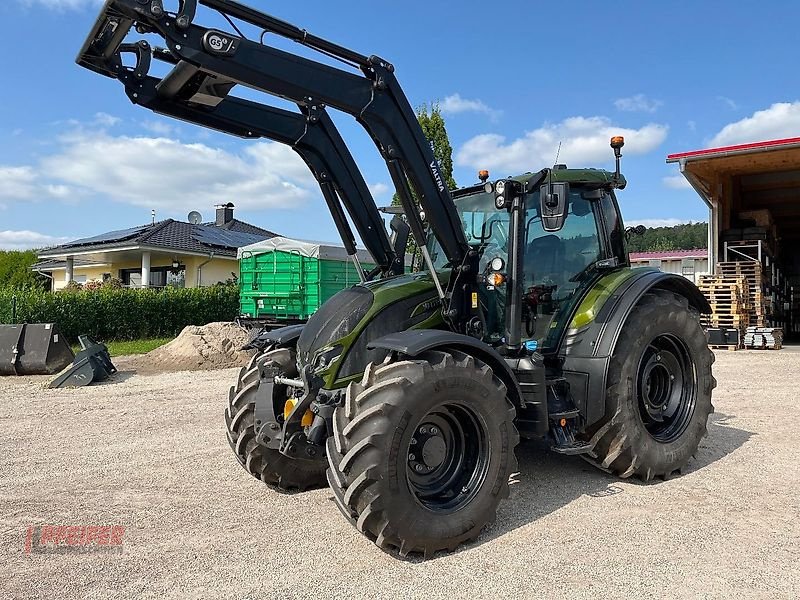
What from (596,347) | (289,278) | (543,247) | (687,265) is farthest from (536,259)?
(687,265)

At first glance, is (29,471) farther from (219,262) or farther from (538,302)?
(219,262)

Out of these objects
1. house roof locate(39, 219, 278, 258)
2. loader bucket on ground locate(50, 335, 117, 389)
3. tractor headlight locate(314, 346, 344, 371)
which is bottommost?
loader bucket on ground locate(50, 335, 117, 389)

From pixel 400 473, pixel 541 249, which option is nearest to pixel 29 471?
pixel 400 473

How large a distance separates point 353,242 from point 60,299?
45.3 feet

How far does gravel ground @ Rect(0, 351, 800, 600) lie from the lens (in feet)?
10.2

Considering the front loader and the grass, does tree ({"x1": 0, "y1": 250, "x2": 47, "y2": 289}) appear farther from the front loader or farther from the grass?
the front loader

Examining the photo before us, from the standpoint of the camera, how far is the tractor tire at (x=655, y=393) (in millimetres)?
4504

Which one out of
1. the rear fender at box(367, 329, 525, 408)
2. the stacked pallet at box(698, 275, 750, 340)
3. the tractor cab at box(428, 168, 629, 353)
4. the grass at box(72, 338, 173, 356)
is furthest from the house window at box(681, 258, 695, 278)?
the rear fender at box(367, 329, 525, 408)

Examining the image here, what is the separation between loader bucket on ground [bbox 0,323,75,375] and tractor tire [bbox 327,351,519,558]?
386 inches

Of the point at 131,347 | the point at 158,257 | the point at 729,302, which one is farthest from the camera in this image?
the point at 158,257

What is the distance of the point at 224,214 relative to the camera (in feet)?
109

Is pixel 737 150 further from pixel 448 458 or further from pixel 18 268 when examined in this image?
pixel 18 268

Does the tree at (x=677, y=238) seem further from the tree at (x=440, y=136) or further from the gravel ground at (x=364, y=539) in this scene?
the gravel ground at (x=364, y=539)

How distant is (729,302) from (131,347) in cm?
1490
